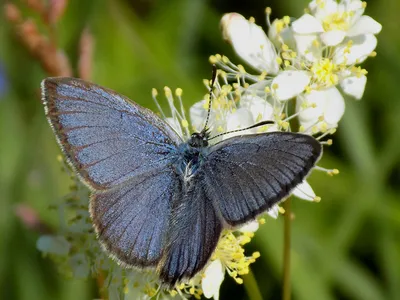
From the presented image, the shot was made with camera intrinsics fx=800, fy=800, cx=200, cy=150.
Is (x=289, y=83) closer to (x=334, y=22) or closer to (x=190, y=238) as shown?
(x=334, y=22)

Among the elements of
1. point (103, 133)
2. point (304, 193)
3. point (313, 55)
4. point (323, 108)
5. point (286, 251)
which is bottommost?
point (286, 251)

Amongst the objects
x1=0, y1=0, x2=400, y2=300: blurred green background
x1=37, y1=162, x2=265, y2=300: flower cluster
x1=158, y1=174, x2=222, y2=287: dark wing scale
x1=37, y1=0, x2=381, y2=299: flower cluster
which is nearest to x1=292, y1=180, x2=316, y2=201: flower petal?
x1=37, y1=0, x2=381, y2=299: flower cluster

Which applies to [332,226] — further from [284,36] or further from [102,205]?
[102,205]

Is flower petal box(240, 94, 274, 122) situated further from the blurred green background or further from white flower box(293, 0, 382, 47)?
the blurred green background

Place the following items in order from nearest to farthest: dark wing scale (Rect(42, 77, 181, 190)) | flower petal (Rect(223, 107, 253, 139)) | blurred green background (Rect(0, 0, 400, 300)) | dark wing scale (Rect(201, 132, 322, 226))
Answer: dark wing scale (Rect(201, 132, 322, 226)) < dark wing scale (Rect(42, 77, 181, 190)) < flower petal (Rect(223, 107, 253, 139)) < blurred green background (Rect(0, 0, 400, 300))

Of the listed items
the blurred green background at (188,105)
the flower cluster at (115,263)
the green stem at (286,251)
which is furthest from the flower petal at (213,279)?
the blurred green background at (188,105)

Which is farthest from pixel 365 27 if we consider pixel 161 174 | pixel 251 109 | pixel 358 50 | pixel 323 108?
pixel 161 174
